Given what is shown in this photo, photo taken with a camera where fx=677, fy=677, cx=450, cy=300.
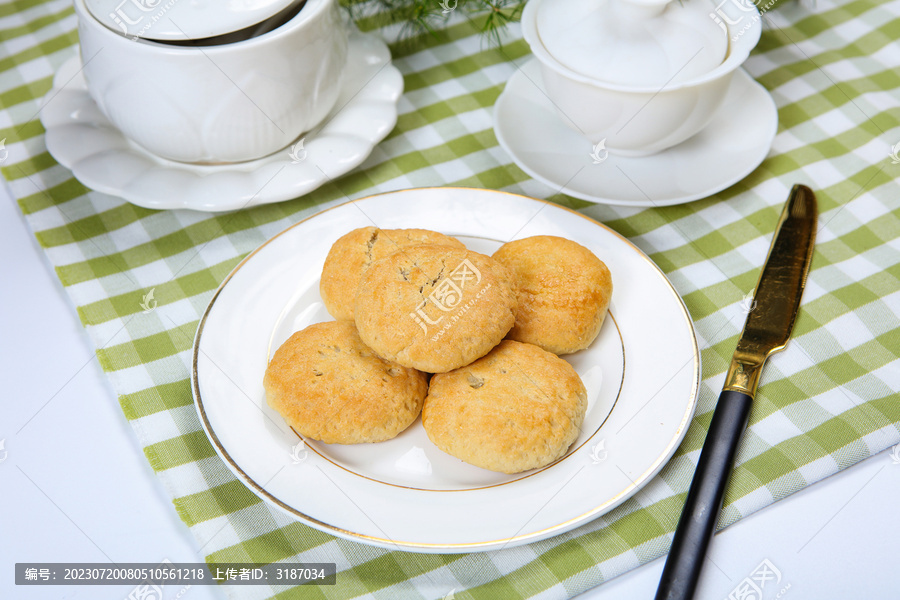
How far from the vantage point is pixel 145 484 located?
0.91 metres

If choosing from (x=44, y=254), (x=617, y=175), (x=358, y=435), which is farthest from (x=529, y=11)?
(x=44, y=254)

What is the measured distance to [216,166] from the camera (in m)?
1.22

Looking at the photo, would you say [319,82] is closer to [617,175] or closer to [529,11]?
[529,11]

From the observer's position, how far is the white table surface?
0.81m

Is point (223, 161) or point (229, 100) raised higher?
point (229, 100)

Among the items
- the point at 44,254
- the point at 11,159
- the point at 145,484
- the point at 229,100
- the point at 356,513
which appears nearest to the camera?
the point at 356,513

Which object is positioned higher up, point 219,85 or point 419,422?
point 219,85

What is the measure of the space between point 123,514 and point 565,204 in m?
0.86

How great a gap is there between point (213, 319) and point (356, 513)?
37 cm
